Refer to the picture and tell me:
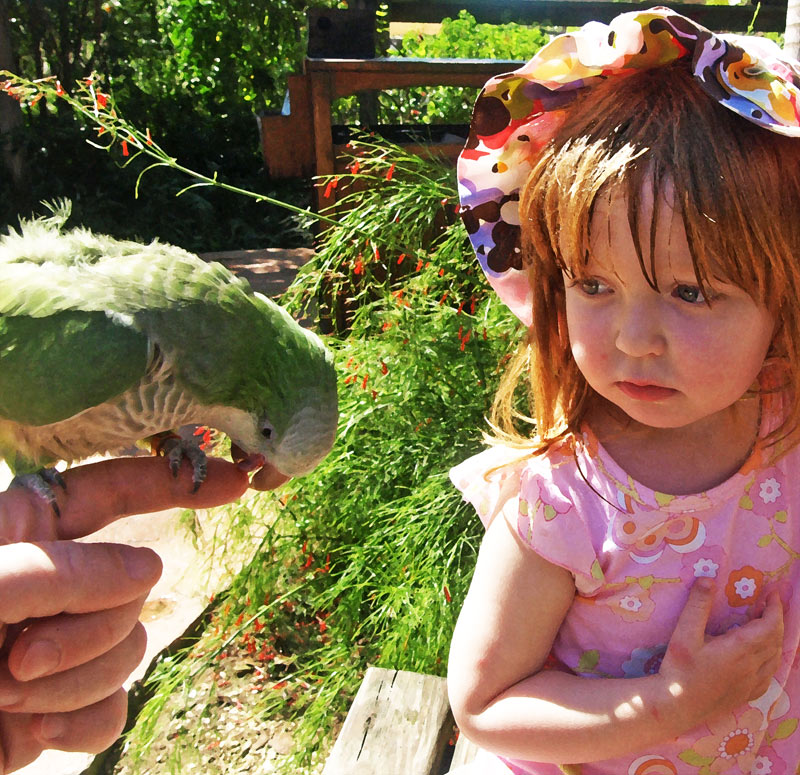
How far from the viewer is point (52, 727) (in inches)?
44.2

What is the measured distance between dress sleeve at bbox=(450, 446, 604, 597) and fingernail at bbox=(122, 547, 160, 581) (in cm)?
49

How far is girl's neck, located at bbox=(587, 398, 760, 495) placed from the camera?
1.13 meters

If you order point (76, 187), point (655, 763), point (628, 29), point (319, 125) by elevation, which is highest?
point (628, 29)

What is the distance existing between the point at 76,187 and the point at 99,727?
7478 mm

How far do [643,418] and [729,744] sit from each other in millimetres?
476

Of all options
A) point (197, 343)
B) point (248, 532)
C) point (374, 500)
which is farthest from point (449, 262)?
point (248, 532)

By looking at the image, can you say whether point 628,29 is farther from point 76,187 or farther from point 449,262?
point 76,187

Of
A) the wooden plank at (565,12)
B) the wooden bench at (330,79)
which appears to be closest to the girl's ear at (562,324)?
the wooden bench at (330,79)

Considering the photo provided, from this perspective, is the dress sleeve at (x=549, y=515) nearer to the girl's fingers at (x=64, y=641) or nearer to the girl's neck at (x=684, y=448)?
the girl's neck at (x=684, y=448)

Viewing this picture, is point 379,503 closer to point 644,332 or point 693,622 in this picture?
point 693,622

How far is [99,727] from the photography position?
116 centimetres

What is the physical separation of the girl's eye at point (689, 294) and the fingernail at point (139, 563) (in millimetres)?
778

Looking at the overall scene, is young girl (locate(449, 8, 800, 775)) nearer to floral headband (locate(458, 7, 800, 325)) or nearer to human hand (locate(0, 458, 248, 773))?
floral headband (locate(458, 7, 800, 325))

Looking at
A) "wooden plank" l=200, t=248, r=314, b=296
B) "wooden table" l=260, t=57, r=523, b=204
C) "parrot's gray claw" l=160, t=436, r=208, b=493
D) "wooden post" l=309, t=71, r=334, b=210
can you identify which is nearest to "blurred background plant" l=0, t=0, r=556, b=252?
"wooden plank" l=200, t=248, r=314, b=296
